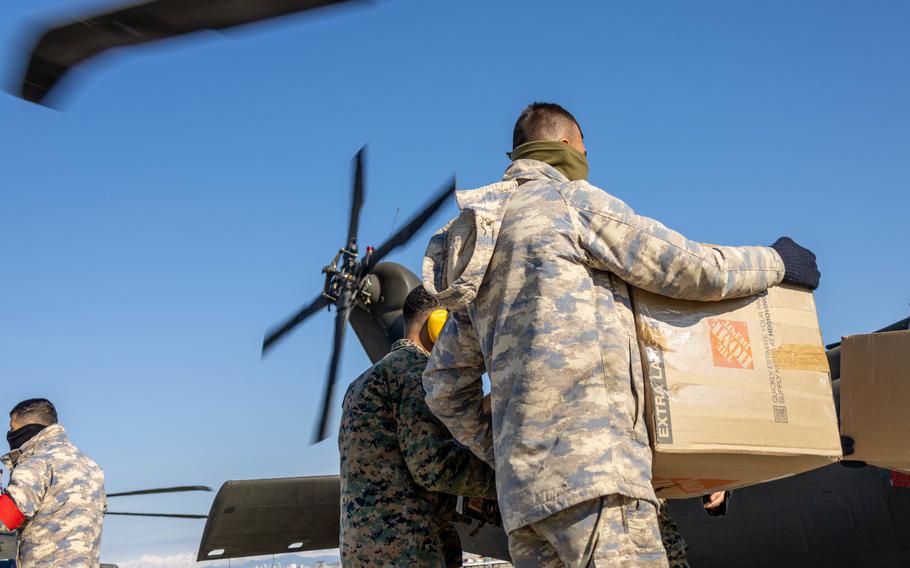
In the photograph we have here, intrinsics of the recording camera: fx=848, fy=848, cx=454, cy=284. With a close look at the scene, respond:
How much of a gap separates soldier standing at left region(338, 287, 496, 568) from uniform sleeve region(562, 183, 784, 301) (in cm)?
136

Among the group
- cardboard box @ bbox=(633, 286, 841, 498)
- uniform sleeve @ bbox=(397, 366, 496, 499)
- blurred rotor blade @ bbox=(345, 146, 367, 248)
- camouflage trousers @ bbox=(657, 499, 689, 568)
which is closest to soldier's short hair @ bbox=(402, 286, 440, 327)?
uniform sleeve @ bbox=(397, 366, 496, 499)

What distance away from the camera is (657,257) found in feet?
8.57

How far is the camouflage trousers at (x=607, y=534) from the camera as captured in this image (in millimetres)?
2301

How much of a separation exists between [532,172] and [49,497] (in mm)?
4766

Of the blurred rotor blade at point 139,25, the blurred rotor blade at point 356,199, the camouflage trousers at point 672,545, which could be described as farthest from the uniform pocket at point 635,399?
the blurred rotor blade at point 356,199

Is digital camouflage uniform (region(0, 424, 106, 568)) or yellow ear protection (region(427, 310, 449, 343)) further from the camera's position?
digital camouflage uniform (region(0, 424, 106, 568))

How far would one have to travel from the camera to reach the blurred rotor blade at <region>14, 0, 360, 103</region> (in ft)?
3.71

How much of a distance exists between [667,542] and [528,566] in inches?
73.4

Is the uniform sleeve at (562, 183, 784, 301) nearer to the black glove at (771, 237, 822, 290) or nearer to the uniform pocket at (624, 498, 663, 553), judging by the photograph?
the black glove at (771, 237, 822, 290)

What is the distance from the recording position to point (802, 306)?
284 centimetres

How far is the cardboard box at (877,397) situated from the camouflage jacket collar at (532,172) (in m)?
1.22

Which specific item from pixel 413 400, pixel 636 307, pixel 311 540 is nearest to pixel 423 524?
pixel 413 400

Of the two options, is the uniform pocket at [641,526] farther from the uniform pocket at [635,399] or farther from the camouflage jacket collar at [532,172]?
the camouflage jacket collar at [532,172]

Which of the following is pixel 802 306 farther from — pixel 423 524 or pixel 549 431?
pixel 423 524
